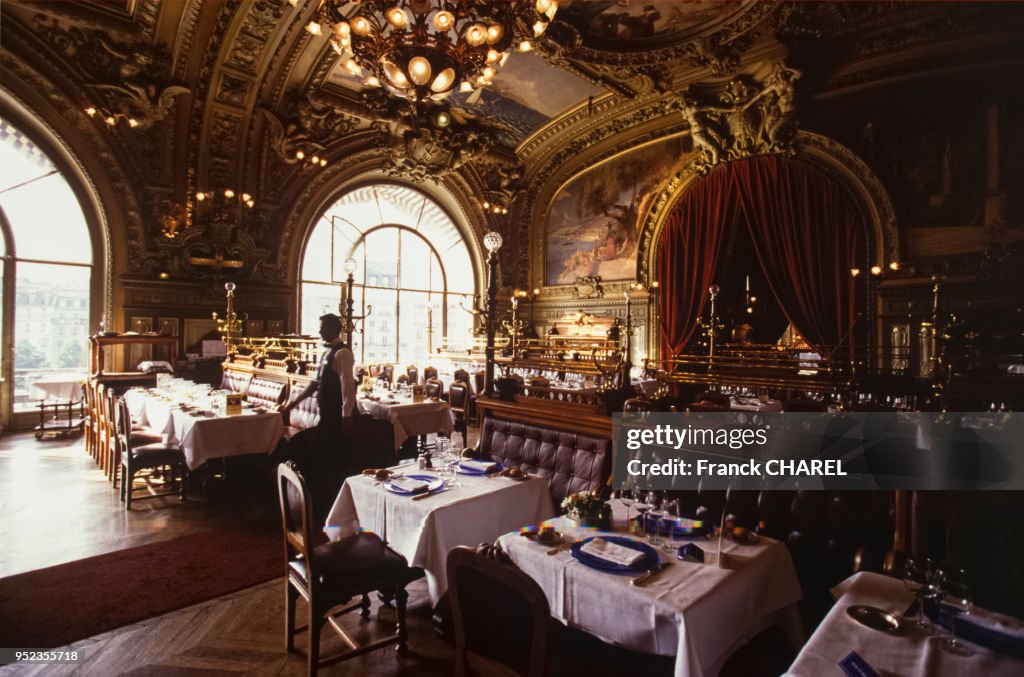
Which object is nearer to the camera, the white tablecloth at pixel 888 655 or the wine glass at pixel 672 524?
the white tablecloth at pixel 888 655

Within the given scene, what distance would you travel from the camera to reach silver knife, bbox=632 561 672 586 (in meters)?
1.95

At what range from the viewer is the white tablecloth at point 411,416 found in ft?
20.9

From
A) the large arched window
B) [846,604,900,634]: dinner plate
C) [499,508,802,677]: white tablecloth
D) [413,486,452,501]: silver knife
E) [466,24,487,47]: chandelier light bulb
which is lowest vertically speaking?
[499,508,802,677]: white tablecloth

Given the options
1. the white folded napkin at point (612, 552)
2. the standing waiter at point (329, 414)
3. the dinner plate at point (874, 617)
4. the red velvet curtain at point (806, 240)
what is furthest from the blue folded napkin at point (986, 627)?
the red velvet curtain at point (806, 240)

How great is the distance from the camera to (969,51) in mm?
8062

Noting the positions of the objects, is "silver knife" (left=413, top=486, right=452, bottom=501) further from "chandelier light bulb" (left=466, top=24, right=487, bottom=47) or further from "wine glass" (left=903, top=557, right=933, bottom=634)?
"chandelier light bulb" (left=466, top=24, right=487, bottom=47)

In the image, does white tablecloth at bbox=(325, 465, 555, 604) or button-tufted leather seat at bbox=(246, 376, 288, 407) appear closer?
white tablecloth at bbox=(325, 465, 555, 604)

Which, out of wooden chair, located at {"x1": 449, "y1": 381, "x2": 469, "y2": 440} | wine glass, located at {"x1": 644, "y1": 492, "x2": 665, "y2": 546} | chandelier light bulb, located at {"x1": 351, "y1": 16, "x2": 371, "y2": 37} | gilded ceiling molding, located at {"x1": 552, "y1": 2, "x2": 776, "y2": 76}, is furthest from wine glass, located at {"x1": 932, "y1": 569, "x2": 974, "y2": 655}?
gilded ceiling molding, located at {"x1": 552, "y1": 2, "x2": 776, "y2": 76}

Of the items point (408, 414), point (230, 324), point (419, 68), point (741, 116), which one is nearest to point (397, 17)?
point (419, 68)

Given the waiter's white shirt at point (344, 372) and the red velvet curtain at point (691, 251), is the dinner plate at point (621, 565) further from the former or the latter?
the red velvet curtain at point (691, 251)

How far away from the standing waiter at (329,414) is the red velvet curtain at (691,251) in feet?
27.0

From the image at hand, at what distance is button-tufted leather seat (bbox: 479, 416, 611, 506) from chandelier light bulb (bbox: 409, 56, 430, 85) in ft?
11.2

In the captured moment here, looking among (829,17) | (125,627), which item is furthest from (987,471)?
(829,17)

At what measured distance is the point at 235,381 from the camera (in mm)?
8391
